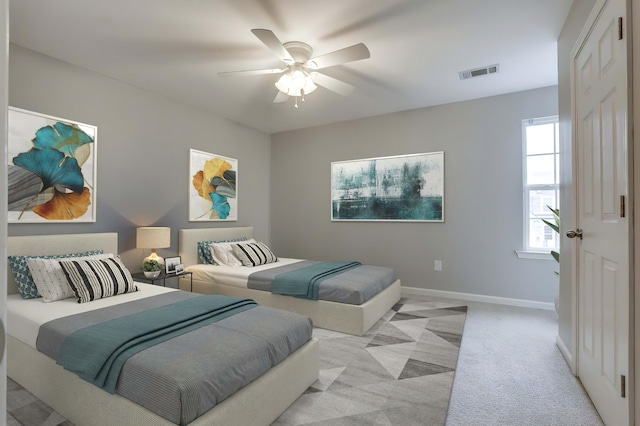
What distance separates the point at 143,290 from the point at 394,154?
3624 millimetres

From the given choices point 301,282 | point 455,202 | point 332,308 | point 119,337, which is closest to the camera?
point 119,337

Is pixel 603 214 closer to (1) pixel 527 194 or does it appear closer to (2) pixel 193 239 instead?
(1) pixel 527 194

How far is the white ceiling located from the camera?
234 cm

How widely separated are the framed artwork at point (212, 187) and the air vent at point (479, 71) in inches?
131

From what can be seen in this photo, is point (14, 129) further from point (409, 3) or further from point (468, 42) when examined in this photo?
point (468, 42)

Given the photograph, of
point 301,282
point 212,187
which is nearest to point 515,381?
point 301,282

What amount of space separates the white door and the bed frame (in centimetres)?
162

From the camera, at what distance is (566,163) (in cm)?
246

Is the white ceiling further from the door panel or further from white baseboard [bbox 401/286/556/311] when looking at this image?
white baseboard [bbox 401/286/556/311]

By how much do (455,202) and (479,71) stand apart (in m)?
1.66

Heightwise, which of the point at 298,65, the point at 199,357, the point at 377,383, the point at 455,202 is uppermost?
the point at 298,65

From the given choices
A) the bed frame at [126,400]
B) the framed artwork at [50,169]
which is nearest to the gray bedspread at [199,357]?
the bed frame at [126,400]

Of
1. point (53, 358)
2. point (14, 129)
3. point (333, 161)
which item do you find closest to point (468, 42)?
point (333, 161)

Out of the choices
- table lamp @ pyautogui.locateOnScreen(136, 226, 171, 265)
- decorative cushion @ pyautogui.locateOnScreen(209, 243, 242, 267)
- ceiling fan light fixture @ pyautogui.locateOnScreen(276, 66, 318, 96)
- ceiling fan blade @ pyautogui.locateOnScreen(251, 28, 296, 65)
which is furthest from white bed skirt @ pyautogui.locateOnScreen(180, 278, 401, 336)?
ceiling fan blade @ pyautogui.locateOnScreen(251, 28, 296, 65)
